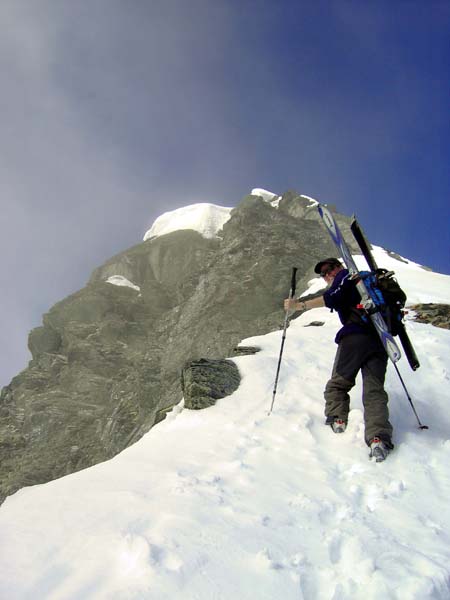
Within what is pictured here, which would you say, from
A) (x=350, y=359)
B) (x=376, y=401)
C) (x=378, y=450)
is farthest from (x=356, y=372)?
(x=378, y=450)

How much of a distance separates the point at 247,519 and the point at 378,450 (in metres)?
2.13

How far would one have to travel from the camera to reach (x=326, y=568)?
2.99 m

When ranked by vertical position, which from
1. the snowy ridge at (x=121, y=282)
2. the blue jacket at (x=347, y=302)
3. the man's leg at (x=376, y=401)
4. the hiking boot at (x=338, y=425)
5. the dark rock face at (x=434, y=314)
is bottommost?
the hiking boot at (x=338, y=425)

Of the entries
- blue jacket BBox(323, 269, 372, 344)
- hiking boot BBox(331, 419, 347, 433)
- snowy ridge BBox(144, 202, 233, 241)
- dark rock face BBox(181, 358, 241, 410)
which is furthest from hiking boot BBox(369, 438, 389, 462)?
snowy ridge BBox(144, 202, 233, 241)

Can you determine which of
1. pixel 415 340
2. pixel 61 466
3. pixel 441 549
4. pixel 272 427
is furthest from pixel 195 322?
pixel 441 549

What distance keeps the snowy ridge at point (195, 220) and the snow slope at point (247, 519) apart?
60136 mm

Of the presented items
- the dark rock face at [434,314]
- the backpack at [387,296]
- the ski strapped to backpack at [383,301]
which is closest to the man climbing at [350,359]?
the ski strapped to backpack at [383,301]

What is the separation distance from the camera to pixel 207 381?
7797 mm

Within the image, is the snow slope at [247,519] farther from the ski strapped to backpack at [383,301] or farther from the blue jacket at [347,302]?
Result: the blue jacket at [347,302]

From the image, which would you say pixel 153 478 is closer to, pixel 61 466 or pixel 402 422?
pixel 402 422

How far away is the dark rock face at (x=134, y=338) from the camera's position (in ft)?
116

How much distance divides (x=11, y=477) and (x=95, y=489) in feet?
120

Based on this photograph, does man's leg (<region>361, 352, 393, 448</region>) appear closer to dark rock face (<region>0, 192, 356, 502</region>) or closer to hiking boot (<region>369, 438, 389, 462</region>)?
hiking boot (<region>369, 438, 389, 462</region>)

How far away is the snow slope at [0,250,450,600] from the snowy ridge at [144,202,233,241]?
6014cm
